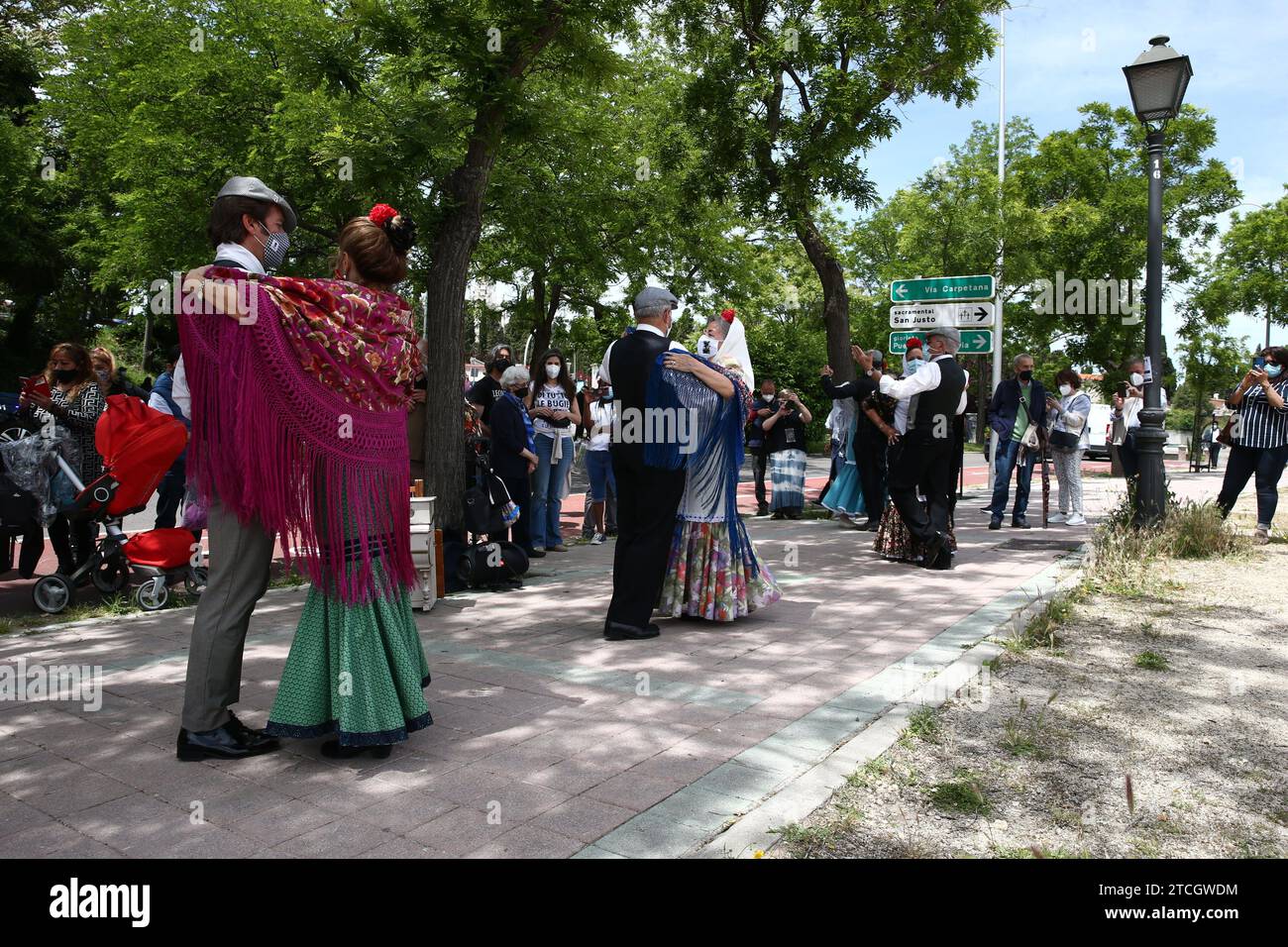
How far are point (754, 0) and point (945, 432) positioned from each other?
6.51 metres

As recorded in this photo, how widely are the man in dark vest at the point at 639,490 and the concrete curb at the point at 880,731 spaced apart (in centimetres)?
157

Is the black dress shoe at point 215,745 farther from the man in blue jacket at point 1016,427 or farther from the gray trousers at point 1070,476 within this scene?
the gray trousers at point 1070,476

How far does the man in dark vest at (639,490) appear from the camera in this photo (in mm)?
5836

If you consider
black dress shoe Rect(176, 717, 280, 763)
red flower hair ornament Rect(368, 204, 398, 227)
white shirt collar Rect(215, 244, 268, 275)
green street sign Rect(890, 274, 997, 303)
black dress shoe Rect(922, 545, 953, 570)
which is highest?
green street sign Rect(890, 274, 997, 303)

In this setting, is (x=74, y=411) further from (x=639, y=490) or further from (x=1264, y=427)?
(x=1264, y=427)

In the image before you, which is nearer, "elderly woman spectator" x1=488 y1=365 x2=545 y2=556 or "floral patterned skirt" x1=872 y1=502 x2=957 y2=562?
"elderly woman spectator" x1=488 y1=365 x2=545 y2=556

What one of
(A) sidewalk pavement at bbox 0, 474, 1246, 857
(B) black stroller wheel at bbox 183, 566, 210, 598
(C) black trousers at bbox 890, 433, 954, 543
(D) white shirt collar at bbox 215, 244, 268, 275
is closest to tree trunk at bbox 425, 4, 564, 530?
(A) sidewalk pavement at bbox 0, 474, 1246, 857

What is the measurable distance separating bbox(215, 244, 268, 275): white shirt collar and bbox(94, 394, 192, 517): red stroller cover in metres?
3.35

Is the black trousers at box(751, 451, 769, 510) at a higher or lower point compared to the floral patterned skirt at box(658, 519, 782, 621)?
higher

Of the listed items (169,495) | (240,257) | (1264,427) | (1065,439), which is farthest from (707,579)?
(1065,439)

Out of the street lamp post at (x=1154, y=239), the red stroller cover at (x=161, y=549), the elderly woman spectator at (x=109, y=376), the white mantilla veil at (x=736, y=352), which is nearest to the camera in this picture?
the white mantilla veil at (x=736, y=352)

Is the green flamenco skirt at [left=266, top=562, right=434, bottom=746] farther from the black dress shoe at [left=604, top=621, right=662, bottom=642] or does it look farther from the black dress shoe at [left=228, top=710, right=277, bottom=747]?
the black dress shoe at [left=604, top=621, right=662, bottom=642]

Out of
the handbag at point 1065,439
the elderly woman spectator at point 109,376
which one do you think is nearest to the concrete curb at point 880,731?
the handbag at point 1065,439

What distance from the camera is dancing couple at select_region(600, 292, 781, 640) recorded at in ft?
19.2
